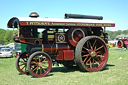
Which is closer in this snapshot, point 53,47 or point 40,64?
point 40,64

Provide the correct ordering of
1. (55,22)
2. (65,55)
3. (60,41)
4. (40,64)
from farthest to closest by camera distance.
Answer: (60,41) < (65,55) < (55,22) < (40,64)

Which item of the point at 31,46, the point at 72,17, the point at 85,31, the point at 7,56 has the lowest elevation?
the point at 7,56

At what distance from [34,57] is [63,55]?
137 centimetres

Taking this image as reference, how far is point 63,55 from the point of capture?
8.66 m

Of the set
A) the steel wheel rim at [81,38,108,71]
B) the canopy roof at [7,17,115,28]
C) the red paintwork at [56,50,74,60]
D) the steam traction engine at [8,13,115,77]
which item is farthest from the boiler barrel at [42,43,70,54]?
the canopy roof at [7,17,115,28]

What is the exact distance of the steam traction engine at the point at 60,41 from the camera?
26.7ft

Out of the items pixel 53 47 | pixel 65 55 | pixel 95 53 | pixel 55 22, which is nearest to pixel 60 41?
pixel 53 47

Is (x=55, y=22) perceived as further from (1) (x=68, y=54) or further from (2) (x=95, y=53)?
(2) (x=95, y=53)

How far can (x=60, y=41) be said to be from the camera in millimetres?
8867

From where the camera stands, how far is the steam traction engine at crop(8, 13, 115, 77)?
8.13 meters

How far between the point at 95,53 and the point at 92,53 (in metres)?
0.16

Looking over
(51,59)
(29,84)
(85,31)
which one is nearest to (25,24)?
(51,59)

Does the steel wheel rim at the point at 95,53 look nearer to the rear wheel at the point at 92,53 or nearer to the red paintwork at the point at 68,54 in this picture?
the rear wheel at the point at 92,53

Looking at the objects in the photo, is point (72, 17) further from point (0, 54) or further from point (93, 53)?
point (0, 54)
